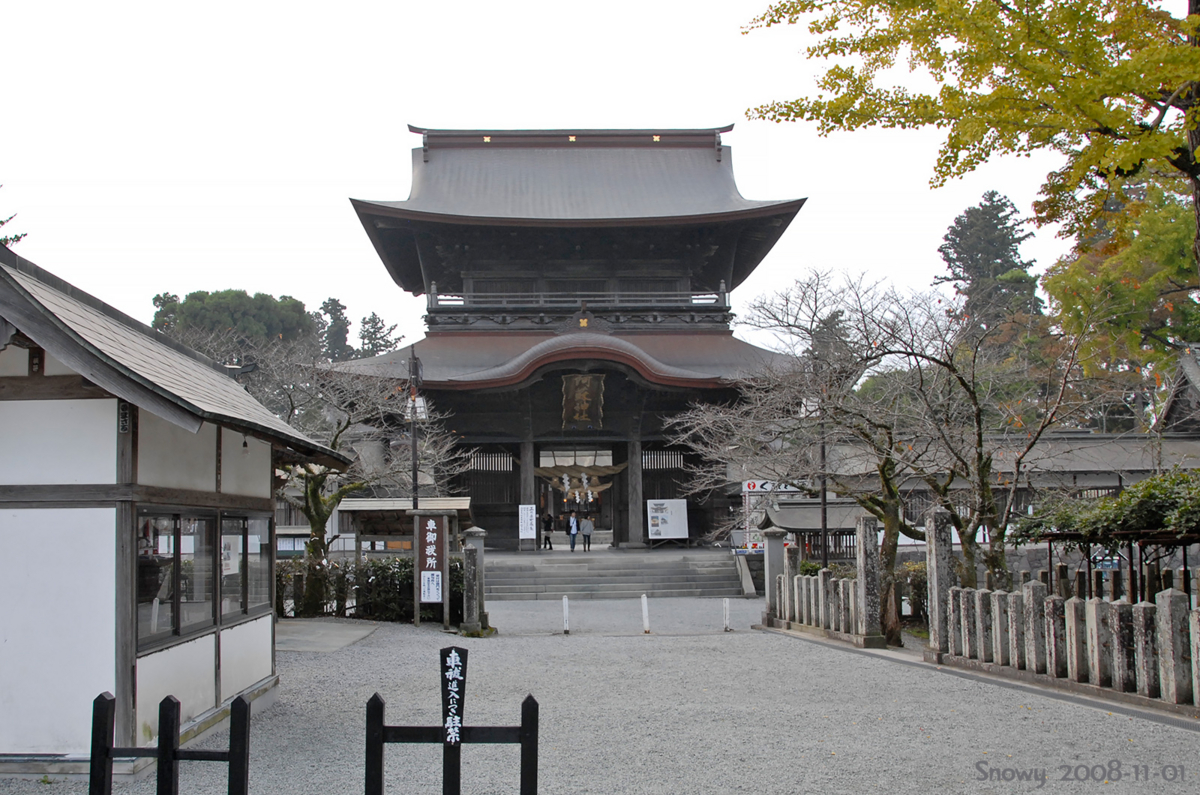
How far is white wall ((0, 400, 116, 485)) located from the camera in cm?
578

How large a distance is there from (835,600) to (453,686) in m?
9.38

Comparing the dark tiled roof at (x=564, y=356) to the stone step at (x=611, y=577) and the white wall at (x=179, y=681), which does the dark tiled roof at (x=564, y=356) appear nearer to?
the stone step at (x=611, y=577)

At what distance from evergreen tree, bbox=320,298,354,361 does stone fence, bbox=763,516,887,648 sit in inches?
1986

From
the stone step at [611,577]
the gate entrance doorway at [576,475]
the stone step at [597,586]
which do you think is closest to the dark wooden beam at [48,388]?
the stone step at [611,577]

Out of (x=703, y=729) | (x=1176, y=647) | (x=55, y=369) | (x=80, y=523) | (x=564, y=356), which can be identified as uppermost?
(x=564, y=356)

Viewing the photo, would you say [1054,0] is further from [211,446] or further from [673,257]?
[673,257]

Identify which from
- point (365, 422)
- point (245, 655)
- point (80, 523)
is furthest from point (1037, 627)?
point (365, 422)

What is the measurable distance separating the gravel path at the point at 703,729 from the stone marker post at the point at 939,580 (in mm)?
357

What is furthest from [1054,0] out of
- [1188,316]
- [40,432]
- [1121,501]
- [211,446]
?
[1188,316]

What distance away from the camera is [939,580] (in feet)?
31.4

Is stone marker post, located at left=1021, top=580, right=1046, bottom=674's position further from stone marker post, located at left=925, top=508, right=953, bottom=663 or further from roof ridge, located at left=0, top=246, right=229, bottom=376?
roof ridge, located at left=0, top=246, right=229, bottom=376

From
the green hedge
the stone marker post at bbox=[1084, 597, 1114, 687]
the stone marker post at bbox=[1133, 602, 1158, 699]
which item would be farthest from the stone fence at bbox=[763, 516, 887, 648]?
the green hedge

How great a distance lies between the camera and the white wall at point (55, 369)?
5918mm

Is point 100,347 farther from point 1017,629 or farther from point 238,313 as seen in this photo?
point 238,313
